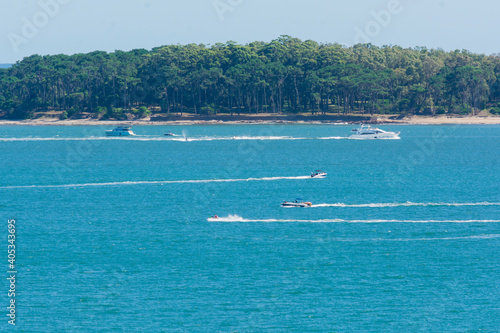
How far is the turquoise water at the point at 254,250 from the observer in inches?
1982

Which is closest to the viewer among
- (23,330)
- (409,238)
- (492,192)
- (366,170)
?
(23,330)

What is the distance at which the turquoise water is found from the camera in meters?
50.3

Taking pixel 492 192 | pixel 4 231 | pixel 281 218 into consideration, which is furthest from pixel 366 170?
pixel 4 231

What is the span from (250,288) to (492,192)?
5876 centimetres

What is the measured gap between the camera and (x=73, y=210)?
290 feet

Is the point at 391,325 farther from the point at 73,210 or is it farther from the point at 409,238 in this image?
the point at 73,210

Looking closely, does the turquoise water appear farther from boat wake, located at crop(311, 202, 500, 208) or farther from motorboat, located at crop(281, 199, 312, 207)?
motorboat, located at crop(281, 199, 312, 207)

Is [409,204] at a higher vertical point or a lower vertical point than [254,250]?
lower

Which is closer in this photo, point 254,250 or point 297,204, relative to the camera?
point 254,250

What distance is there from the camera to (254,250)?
2613 inches

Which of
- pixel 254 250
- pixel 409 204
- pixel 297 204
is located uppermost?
pixel 297 204

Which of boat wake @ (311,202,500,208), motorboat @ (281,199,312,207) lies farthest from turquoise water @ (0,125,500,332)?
motorboat @ (281,199,312,207)

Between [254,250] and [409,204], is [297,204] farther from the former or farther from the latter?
[254,250]

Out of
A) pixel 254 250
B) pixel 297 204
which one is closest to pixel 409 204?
pixel 297 204
